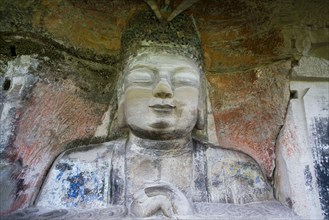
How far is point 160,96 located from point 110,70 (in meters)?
0.75

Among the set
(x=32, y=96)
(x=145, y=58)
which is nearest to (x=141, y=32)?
(x=145, y=58)

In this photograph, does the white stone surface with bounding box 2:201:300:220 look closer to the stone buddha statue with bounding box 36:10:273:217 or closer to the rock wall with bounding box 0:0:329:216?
the stone buddha statue with bounding box 36:10:273:217

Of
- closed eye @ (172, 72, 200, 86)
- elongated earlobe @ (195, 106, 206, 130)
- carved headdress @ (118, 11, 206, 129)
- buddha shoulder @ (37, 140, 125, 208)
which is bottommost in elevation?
buddha shoulder @ (37, 140, 125, 208)

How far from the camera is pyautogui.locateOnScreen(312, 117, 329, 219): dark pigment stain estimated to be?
273 cm

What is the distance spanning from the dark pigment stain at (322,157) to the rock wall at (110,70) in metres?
0.01

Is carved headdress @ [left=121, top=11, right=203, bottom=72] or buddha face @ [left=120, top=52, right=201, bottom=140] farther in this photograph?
carved headdress @ [left=121, top=11, right=203, bottom=72]

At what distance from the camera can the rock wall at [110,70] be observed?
292 cm

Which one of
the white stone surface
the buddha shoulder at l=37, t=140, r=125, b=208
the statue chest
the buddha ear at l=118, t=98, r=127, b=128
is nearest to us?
the white stone surface

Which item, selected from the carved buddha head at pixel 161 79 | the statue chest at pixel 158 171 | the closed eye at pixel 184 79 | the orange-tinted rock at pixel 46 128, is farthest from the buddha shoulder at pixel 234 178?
the orange-tinted rock at pixel 46 128

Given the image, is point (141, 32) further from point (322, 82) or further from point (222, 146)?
point (322, 82)

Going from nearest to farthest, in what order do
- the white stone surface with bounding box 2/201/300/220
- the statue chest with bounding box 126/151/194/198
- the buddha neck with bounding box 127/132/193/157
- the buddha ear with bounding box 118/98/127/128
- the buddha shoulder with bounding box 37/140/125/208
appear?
the white stone surface with bounding box 2/201/300/220, the buddha shoulder with bounding box 37/140/125/208, the statue chest with bounding box 126/151/194/198, the buddha neck with bounding box 127/132/193/157, the buddha ear with bounding box 118/98/127/128

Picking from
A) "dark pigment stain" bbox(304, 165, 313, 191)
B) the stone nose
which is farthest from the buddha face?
"dark pigment stain" bbox(304, 165, 313, 191)

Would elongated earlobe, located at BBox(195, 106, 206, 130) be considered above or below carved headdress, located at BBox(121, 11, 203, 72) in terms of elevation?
below

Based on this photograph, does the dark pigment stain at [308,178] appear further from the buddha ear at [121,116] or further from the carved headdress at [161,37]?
the buddha ear at [121,116]
